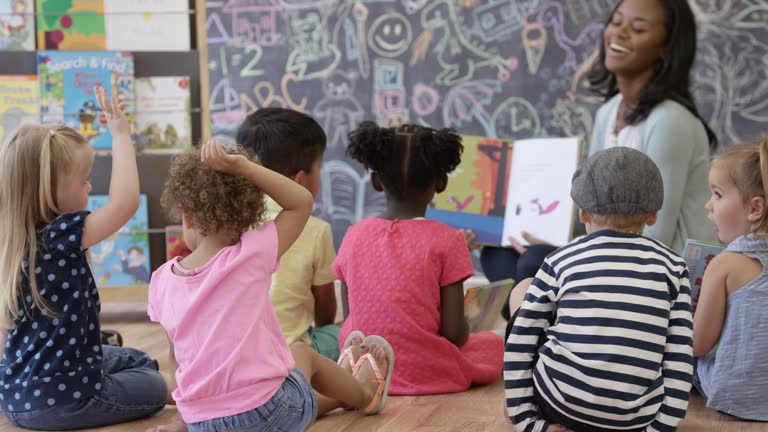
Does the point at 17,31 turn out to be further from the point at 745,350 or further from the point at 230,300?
the point at 745,350

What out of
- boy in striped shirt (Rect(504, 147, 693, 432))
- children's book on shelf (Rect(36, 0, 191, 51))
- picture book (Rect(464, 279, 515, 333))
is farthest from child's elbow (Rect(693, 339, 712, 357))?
children's book on shelf (Rect(36, 0, 191, 51))

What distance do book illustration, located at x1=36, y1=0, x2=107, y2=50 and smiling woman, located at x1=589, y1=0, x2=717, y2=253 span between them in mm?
2335

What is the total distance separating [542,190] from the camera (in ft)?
10.3

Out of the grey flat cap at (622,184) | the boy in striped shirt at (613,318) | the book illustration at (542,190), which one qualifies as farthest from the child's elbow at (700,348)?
the book illustration at (542,190)

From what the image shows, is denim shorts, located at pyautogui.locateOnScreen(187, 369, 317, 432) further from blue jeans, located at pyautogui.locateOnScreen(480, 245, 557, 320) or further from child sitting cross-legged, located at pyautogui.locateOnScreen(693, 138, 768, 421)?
blue jeans, located at pyautogui.locateOnScreen(480, 245, 557, 320)

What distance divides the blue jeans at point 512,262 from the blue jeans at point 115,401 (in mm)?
1337

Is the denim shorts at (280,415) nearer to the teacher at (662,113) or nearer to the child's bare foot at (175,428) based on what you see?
the child's bare foot at (175,428)

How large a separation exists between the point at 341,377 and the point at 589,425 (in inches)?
23.8

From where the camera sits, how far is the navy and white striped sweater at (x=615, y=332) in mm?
1694

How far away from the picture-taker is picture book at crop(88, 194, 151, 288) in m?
3.84

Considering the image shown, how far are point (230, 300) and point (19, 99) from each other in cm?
270

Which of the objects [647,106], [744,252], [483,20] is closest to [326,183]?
[483,20]

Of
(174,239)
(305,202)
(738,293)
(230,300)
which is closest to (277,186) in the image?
(305,202)

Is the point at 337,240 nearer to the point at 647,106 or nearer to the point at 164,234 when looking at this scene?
the point at 164,234
